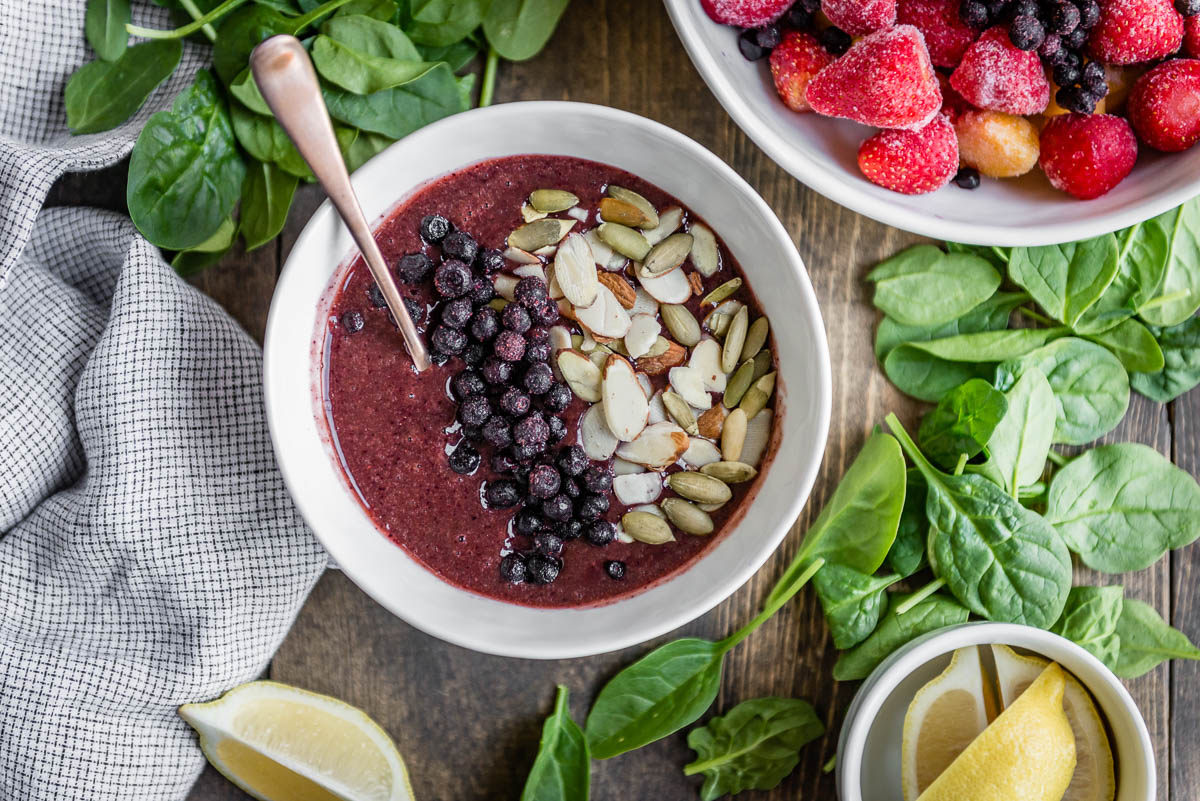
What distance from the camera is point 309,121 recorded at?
35.3 inches

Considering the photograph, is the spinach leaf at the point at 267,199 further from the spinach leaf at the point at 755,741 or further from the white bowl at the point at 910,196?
the spinach leaf at the point at 755,741

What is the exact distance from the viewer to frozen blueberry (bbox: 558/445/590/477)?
3.59 ft

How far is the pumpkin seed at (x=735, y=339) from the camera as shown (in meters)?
1.13

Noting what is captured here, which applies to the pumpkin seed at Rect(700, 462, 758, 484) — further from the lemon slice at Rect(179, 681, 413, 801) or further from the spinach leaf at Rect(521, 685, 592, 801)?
the lemon slice at Rect(179, 681, 413, 801)

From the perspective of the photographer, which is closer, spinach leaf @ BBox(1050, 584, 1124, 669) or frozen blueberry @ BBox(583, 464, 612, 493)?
frozen blueberry @ BBox(583, 464, 612, 493)

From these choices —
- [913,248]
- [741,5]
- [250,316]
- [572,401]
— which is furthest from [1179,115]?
[250,316]

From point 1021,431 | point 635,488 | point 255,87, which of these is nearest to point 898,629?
point 1021,431

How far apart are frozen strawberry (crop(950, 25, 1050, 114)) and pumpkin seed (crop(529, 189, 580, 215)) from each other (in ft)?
1.56

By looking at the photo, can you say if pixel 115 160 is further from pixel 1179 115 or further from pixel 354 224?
pixel 1179 115

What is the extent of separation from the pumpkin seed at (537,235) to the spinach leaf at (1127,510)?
0.75 meters

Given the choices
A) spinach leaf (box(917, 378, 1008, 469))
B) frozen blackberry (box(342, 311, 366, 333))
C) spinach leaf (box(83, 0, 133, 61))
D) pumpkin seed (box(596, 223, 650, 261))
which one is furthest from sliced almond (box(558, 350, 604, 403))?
spinach leaf (box(83, 0, 133, 61))

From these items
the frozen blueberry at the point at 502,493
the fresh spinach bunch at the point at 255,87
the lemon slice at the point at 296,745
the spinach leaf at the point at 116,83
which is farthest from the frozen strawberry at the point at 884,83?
the lemon slice at the point at 296,745

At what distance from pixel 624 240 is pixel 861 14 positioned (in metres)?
0.36

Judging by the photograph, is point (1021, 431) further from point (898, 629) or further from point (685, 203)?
point (685, 203)
